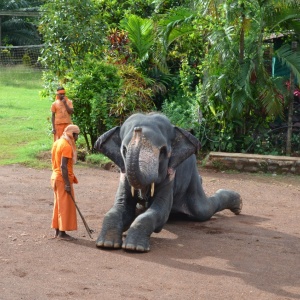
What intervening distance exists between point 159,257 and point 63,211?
1271 mm

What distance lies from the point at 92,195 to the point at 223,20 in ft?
16.9

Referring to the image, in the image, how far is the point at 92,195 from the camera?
38.5ft

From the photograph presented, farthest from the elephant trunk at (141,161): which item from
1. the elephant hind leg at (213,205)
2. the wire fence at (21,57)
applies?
the wire fence at (21,57)

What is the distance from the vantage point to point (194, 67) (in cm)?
1786

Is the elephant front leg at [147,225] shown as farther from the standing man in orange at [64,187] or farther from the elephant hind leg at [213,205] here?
the elephant hind leg at [213,205]

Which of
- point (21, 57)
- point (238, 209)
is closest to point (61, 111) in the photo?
point (238, 209)

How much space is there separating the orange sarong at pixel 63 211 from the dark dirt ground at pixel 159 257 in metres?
0.19

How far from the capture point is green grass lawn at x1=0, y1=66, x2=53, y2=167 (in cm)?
1571

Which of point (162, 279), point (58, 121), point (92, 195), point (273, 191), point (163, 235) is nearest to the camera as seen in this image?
point (162, 279)

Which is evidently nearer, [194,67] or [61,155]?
[61,155]

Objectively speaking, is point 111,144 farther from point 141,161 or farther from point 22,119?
point 22,119

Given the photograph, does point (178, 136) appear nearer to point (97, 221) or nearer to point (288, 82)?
point (97, 221)

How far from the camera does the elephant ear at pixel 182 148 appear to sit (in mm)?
9195

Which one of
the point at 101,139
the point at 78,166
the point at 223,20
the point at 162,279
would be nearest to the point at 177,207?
the point at 101,139
